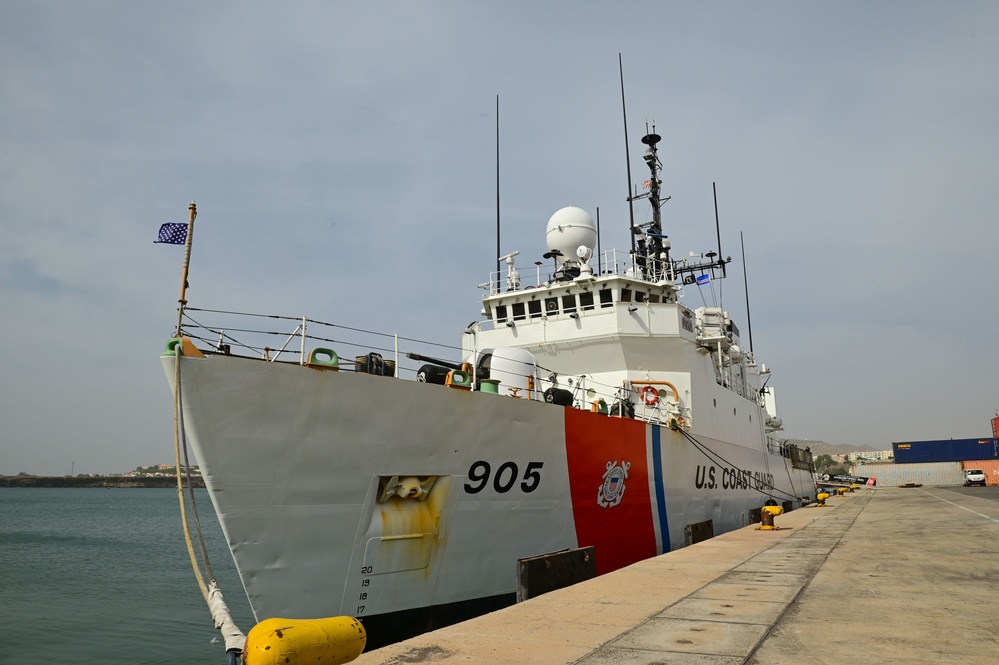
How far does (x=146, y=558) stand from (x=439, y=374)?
24.5m

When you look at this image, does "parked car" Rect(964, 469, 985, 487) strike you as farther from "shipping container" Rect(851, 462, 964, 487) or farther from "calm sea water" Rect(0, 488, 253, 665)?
"calm sea water" Rect(0, 488, 253, 665)

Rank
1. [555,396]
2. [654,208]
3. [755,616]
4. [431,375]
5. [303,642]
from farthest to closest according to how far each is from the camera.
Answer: [654,208], [555,396], [431,375], [755,616], [303,642]

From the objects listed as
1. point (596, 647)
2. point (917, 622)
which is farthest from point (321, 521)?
point (917, 622)

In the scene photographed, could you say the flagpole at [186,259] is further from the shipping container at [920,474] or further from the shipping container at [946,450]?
the shipping container at [946,450]

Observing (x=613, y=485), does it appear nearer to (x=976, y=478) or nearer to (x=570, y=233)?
(x=570, y=233)

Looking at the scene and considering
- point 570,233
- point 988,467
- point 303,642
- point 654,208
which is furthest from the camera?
point 988,467

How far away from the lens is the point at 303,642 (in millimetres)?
3611

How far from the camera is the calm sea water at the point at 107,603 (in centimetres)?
1302

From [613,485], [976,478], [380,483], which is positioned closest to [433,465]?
[380,483]

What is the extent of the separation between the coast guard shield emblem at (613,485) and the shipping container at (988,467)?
62613mm

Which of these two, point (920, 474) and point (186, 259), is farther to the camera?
point (920, 474)

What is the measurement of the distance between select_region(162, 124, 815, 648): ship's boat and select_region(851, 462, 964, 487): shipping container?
202 ft

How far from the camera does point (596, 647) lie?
4695mm

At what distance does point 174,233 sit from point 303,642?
5.15 metres
